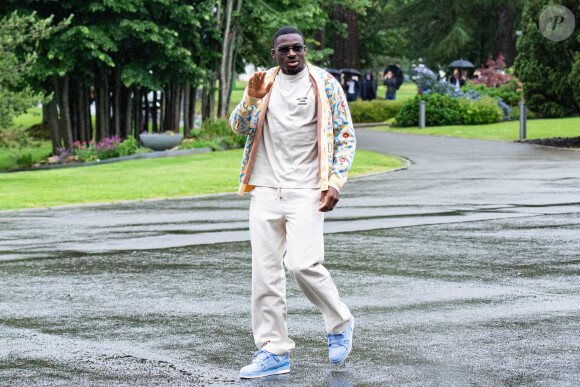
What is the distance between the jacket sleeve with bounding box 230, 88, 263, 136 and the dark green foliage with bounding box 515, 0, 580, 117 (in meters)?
25.0

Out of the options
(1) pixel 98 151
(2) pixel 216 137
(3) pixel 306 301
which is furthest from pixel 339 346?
(1) pixel 98 151

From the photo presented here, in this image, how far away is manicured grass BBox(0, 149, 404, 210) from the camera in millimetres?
18016

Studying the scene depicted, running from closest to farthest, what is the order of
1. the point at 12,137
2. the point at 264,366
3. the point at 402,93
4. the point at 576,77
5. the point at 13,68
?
the point at 264,366
the point at 12,137
the point at 13,68
the point at 576,77
the point at 402,93

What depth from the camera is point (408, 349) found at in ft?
20.2

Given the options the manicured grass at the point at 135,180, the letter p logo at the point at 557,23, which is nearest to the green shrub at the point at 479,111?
the letter p logo at the point at 557,23

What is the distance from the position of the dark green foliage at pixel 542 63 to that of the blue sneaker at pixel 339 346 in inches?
981

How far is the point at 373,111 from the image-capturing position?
43219mm

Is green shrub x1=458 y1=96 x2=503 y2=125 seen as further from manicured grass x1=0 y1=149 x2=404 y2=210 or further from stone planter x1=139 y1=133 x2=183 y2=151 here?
stone planter x1=139 y1=133 x2=183 y2=151

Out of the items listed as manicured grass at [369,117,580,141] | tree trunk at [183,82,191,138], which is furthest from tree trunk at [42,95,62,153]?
manicured grass at [369,117,580,141]

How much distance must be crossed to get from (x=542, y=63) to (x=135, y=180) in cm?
1532

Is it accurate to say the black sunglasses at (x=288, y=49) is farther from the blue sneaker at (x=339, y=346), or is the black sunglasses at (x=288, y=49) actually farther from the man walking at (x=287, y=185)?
the blue sneaker at (x=339, y=346)

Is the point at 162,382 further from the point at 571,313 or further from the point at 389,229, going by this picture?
the point at 389,229

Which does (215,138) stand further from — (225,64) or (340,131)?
(340,131)

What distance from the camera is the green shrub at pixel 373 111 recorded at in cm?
4299
